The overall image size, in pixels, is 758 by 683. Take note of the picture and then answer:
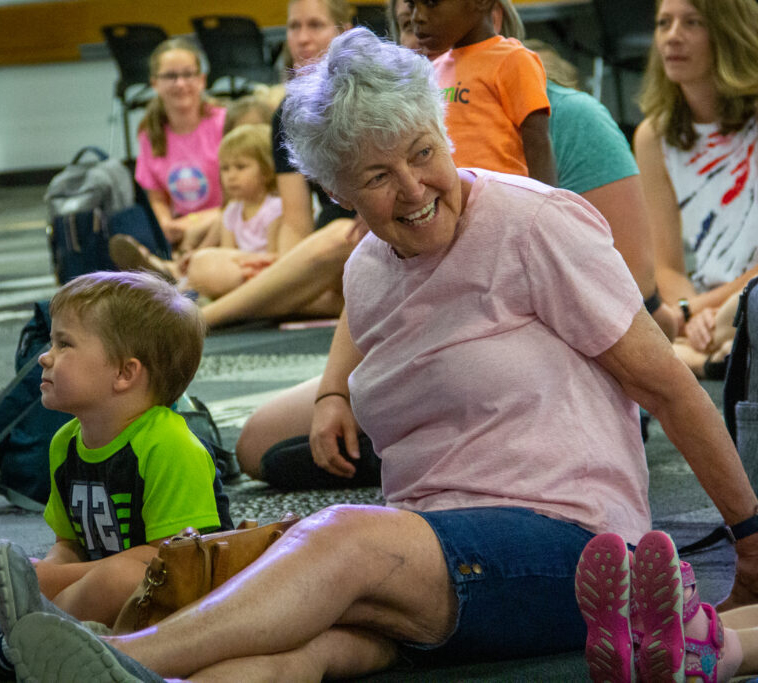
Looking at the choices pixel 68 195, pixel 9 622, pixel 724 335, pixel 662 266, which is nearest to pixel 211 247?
pixel 68 195

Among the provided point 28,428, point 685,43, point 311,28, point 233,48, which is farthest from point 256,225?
point 233,48

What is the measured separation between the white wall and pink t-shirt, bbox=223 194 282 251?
6823 mm

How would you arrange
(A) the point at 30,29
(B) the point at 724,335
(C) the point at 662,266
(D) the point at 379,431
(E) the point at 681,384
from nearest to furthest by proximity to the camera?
1. (E) the point at 681,384
2. (D) the point at 379,431
3. (B) the point at 724,335
4. (C) the point at 662,266
5. (A) the point at 30,29

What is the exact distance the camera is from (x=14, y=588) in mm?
1368

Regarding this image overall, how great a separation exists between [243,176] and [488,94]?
2.87 metres

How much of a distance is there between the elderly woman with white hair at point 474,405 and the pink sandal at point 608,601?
0.48 feet

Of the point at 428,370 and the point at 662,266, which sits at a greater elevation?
the point at 428,370

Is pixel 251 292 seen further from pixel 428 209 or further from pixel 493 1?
pixel 428 209

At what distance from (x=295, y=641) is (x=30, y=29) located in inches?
443

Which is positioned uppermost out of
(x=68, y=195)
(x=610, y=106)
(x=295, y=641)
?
(x=295, y=641)

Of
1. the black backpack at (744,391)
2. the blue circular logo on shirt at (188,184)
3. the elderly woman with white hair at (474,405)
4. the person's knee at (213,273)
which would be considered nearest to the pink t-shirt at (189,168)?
the blue circular logo on shirt at (188,184)

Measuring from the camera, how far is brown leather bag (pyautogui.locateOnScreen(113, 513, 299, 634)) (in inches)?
61.3

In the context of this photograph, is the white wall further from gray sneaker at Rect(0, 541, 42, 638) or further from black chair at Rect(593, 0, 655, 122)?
gray sneaker at Rect(0, 541, 42, 638)

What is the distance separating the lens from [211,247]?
5.62 m
